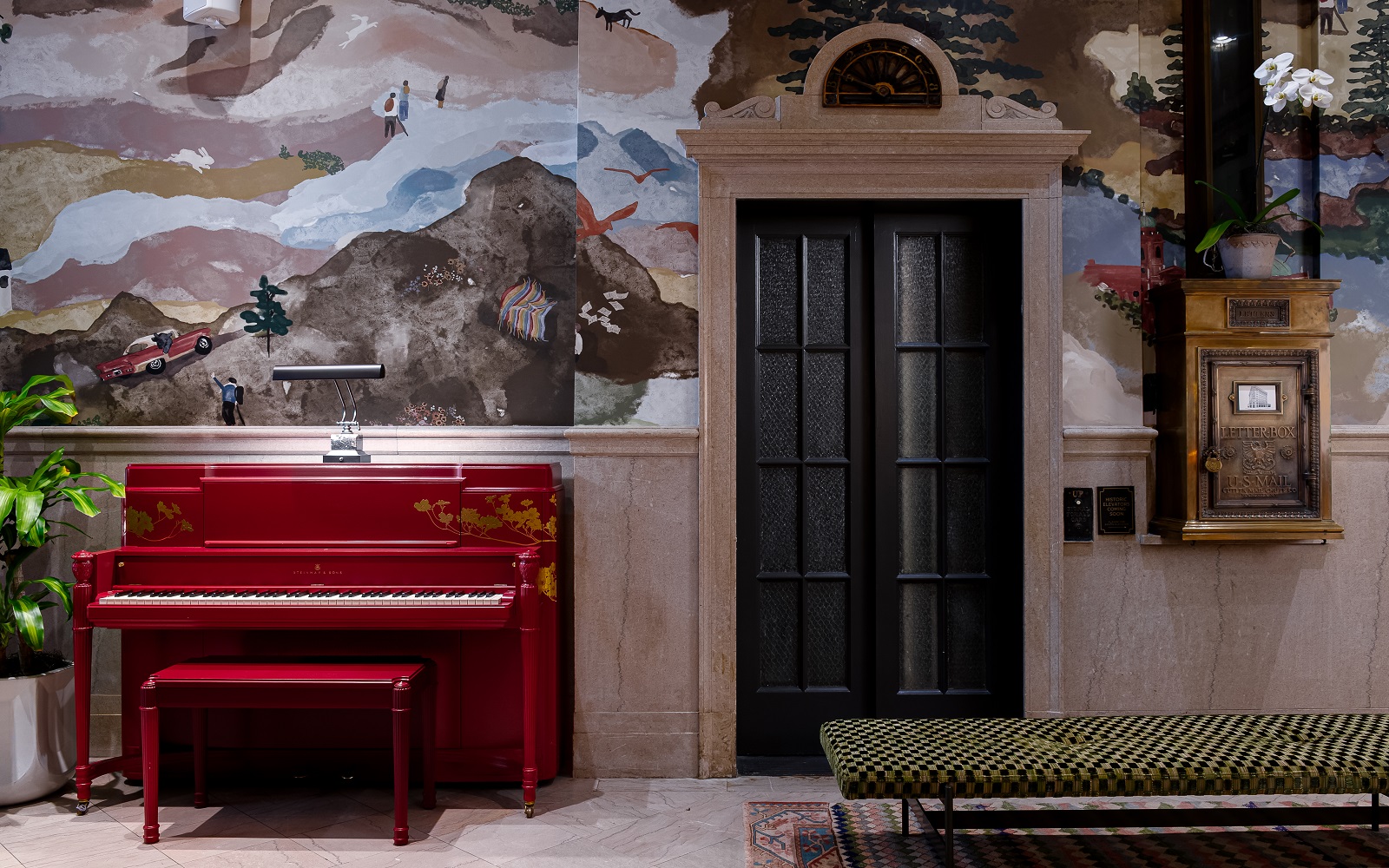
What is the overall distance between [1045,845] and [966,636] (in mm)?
1160

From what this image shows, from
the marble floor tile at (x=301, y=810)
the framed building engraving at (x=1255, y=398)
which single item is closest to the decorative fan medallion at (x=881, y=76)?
the framed building engraving at (x=1255, y=398)

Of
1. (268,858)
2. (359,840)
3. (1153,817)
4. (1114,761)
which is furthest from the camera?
(359,840)

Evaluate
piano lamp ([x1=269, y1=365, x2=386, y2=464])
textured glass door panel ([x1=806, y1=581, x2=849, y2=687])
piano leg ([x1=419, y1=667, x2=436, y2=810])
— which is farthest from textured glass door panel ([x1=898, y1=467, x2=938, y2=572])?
piano lamp ([x1=269, y1=365, x2=386, y2=464])

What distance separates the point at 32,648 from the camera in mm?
3857

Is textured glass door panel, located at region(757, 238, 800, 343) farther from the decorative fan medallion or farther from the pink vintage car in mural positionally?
the pink vintage car in mural

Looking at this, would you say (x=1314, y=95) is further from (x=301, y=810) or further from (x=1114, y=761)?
(x=301, y=810)

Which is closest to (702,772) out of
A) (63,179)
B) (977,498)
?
(977,498)

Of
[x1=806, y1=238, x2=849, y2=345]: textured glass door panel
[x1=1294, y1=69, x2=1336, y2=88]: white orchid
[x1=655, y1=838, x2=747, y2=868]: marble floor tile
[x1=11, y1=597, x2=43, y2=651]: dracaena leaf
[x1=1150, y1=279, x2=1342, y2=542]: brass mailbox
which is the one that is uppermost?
[x1=1294, y1=69, x2=1336, y2=88]: white orchid

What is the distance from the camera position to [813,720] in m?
4.27

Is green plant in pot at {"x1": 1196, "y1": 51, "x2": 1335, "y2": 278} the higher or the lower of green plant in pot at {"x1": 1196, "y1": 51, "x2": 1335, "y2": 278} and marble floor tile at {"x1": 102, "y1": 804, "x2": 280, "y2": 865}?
the higher

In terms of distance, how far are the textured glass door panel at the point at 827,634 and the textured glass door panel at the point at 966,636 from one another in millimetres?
488

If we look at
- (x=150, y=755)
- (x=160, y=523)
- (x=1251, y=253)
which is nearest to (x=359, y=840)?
(x=150, y=755)

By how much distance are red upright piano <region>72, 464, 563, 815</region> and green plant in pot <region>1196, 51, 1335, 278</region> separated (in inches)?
120

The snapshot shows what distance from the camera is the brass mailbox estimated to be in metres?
3.90
